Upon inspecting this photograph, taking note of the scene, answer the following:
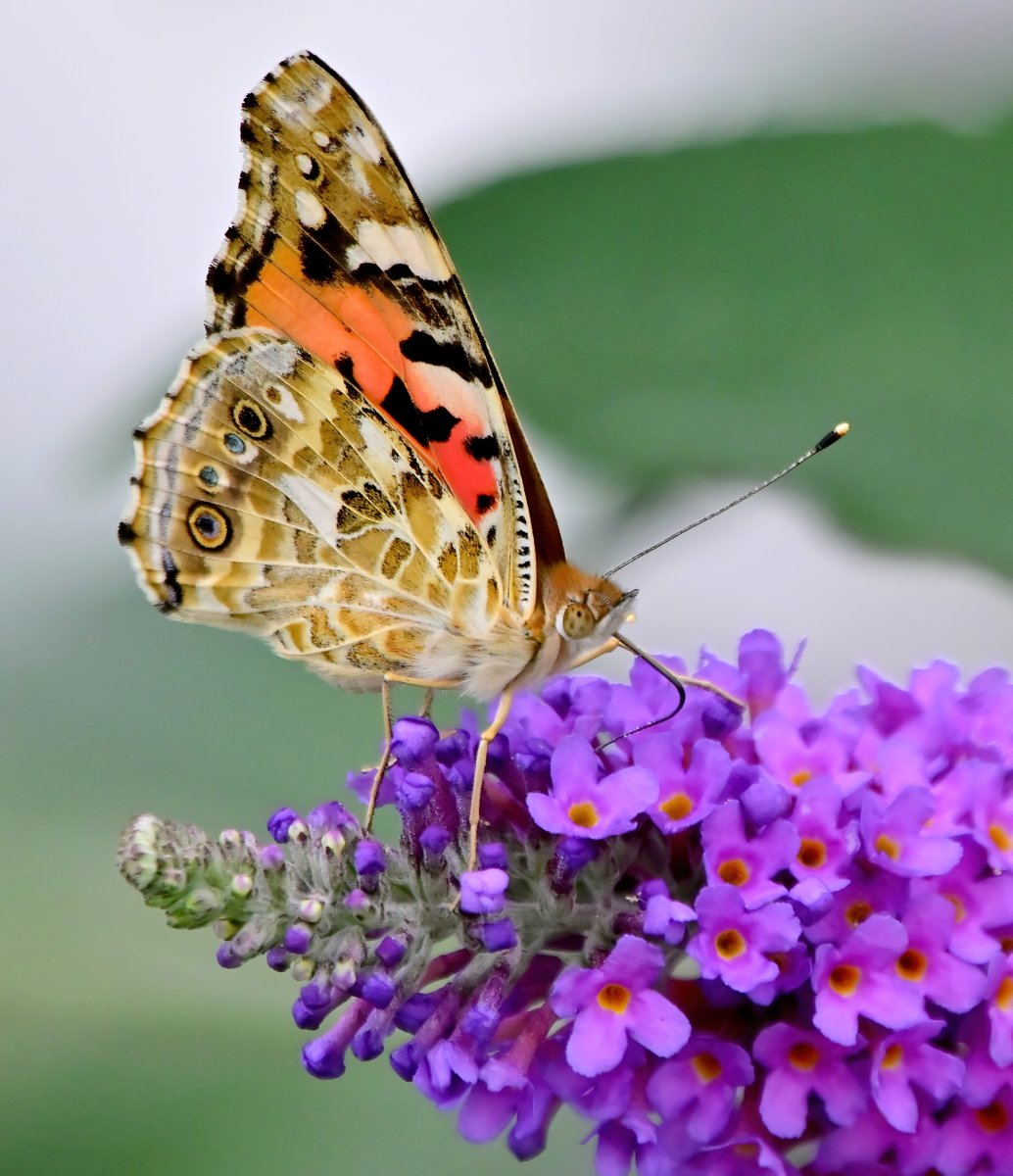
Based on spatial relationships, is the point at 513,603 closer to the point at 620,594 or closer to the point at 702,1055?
the point at 620,594

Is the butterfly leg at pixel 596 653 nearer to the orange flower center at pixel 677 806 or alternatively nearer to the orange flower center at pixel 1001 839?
the orange flower center at pixel 677 806

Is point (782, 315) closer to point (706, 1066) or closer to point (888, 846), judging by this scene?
point (888, 846)

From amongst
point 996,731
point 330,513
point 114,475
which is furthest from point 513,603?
point 114,475

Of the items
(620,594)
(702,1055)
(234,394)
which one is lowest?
(702,1055)

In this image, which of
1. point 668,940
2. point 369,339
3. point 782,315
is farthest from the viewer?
point 782,315

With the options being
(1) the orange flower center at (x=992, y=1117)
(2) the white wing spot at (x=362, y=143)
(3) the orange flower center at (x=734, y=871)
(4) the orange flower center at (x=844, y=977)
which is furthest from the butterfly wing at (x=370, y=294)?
(1) the orange flower center at (x=992, y=1117)

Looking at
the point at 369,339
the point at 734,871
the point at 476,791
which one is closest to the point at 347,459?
the point at 369,339

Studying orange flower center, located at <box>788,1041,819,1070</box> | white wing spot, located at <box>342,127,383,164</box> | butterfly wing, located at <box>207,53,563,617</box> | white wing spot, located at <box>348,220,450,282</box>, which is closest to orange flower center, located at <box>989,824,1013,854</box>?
orange flower center, located at <box>788,1041,819,1070</box>

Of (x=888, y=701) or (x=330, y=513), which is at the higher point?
(x=330, y=513)
